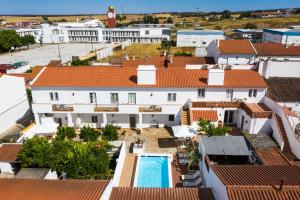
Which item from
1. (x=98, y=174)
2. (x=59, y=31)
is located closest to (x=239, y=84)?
(x=98, y=174)

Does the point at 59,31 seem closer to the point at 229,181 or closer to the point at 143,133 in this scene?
the point at 143,133

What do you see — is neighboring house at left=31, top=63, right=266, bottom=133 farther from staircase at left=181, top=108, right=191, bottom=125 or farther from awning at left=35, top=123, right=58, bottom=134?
awning at left=35, top=123, right=58, bottom=134

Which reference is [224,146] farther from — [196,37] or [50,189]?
[196,37]

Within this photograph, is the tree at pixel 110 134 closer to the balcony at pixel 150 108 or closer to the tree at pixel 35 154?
the balcony at pixel 150 108

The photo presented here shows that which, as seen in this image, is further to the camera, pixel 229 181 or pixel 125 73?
pixel 125 73

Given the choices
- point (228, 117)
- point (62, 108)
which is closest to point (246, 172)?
point (228, 117)

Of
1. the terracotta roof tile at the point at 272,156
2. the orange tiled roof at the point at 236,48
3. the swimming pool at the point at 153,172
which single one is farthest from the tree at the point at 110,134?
the orange tiled roof at the point at 236,48

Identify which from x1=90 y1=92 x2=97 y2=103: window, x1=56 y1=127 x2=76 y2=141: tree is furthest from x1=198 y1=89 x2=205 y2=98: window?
x1=56 y1=127 x2=76 y2=141: tree
